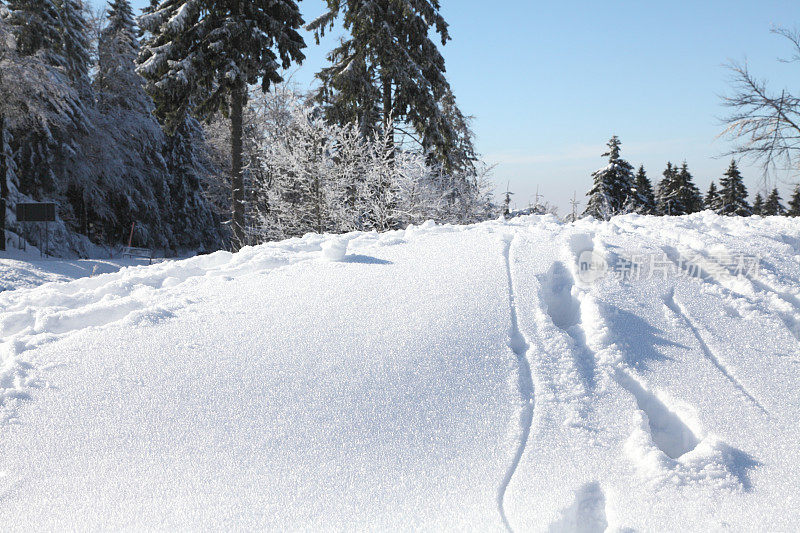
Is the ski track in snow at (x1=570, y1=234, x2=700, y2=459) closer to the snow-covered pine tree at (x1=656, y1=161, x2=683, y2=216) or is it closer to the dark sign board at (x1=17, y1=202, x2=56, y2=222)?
the dark sign board at (x1=17, y1=202, x2=56, y2=222)

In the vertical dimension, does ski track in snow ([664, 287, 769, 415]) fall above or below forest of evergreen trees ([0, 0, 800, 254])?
below

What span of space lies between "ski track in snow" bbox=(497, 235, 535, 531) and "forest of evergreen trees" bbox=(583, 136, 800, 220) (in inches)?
1038

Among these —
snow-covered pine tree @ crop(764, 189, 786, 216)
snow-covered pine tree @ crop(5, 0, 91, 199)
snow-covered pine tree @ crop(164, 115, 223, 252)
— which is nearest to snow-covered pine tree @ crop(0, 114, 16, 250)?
snow-covered pine tree @ crop(5, 0, 91, 199)

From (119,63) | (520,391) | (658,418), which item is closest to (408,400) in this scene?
(520,391)

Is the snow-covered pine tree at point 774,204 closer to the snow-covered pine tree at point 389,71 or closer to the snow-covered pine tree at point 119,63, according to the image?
the snow-covered pine tree at point 389,71

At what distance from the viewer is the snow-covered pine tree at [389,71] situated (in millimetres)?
13461

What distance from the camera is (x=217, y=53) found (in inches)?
518

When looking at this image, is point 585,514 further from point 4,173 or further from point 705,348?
point 4,173

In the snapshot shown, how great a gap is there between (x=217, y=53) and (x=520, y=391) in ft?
42.8

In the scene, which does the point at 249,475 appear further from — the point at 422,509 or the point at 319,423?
the point at 422,509

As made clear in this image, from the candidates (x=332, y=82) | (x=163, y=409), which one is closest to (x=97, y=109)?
(x=332, y=82)

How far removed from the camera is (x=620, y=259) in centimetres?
461

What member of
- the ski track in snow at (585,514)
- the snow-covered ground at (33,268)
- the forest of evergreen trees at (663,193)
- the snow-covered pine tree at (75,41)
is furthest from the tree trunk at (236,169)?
the forest of evergreen trees at (663,193)

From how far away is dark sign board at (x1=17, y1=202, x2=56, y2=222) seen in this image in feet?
55.1
